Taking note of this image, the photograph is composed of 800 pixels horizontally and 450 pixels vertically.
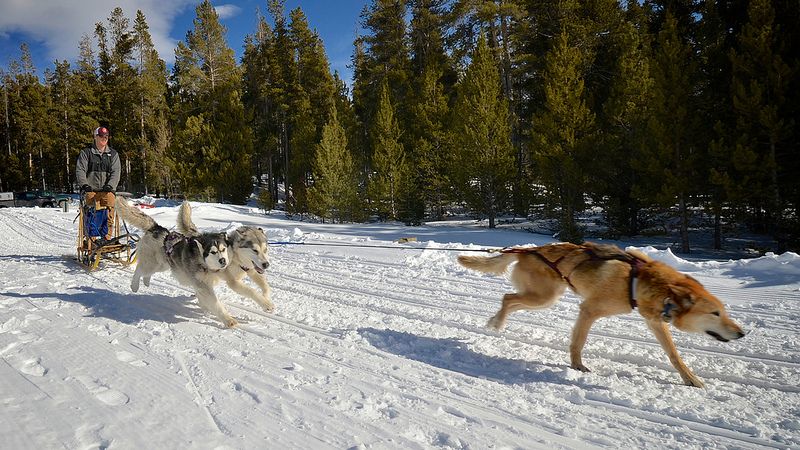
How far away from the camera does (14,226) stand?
1524cm

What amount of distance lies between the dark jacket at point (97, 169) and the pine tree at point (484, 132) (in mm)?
13802

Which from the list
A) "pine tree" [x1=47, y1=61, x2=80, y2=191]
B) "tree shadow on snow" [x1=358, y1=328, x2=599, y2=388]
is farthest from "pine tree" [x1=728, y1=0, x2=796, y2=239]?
"pine tree" [x1=47, y1=61, x2=80, y2=191]

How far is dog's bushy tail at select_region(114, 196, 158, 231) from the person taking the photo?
6623mm

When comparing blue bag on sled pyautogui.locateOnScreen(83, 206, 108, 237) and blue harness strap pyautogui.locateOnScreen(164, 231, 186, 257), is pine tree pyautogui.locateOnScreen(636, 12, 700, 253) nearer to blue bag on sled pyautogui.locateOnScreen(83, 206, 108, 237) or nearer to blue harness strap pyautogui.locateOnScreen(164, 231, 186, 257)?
blue harness strap pyautogui.locateOnScreen(164, 231, 186, 257)

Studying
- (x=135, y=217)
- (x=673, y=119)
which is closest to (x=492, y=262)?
(x=135, y=217)

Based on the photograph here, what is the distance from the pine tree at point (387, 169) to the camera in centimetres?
2266

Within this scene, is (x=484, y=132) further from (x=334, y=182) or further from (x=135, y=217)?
(x=135, y=217)

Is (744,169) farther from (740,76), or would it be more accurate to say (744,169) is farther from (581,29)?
(581,29)

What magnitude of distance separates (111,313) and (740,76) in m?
16.9

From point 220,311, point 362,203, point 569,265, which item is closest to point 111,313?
point 220,311

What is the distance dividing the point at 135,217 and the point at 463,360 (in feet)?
20.3

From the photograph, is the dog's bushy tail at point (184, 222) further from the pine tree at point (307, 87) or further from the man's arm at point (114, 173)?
the pine tree at point (307, 87)

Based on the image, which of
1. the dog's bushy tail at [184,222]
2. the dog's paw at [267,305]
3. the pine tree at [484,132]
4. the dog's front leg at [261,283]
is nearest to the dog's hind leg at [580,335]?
the dog's paw at [267,305]

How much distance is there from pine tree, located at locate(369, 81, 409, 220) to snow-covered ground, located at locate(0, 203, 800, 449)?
1698 centimetres
